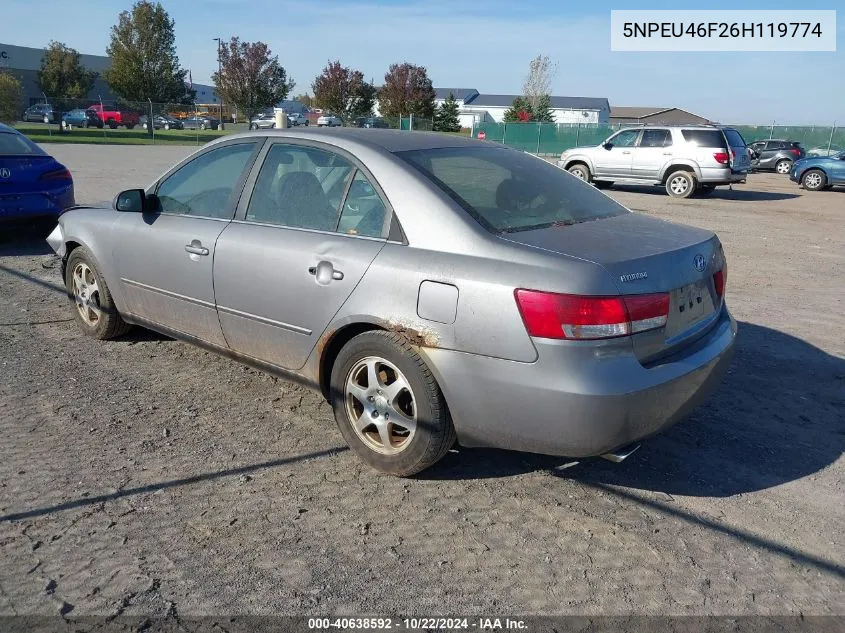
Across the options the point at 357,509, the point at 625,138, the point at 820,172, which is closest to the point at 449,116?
the point at 820,172

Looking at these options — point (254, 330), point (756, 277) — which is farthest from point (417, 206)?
point (756, 277)

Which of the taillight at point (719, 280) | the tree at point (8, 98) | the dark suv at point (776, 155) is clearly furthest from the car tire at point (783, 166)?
the tree at point (8, 98)

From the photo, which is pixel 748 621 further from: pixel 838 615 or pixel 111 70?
pixel 111 70

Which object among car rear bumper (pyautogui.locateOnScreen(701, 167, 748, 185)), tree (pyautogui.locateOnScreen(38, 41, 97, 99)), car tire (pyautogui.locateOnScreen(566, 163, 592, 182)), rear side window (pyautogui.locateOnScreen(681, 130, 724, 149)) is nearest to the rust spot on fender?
car rear bumper (pyautogui.locateOnScreen(701, 167, 748, 185))

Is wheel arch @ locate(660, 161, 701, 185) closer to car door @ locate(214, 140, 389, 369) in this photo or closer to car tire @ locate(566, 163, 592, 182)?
car tire @ locate(566, 163, 592, 182)

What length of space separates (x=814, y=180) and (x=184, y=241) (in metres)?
23.5

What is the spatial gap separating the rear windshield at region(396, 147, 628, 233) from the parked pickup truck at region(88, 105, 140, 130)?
43.8 metres

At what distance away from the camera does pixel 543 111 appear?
6062 cm

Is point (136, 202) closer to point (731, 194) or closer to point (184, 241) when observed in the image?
point (184, 241)

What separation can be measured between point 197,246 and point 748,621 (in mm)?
3410

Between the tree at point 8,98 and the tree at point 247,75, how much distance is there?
47.1 feet

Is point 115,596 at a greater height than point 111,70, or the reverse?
point 111,70

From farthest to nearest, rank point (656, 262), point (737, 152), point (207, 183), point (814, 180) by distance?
point (814, 180), point (737, 152), point (207, 183), point (656, 262)

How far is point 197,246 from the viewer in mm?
4289
